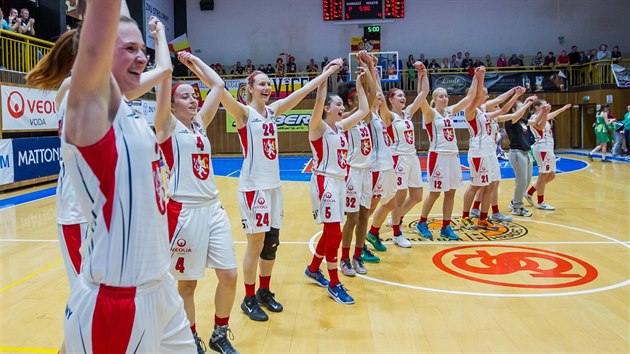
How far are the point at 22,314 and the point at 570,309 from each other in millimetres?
4933

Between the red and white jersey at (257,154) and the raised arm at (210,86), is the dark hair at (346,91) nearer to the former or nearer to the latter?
the red and white jersey at (257,154)

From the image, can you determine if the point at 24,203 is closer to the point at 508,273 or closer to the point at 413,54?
the point at 508,273

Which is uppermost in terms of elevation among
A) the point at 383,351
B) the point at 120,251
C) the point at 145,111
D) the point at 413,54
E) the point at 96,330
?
the point at 413,54

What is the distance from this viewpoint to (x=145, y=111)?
63.8ft

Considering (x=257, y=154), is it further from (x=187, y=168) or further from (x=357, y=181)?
(x=357, y=181)

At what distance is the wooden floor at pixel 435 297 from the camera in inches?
157

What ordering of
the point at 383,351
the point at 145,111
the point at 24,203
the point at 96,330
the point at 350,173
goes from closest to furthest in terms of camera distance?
the point at 96,330 < the point at 383,351 < the point at 350,173 < the point at 24,203 < the point at 145,111

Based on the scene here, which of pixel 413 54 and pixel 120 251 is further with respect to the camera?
pixel 413 54

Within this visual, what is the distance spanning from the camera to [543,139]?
9.92 m

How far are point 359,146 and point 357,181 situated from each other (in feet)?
1.39

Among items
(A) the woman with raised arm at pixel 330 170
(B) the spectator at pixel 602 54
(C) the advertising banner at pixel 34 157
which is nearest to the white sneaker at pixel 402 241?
(A) the woman with raised arm at pixel 330 170

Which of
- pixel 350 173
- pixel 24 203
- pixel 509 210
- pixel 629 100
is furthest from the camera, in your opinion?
pixel 629 100

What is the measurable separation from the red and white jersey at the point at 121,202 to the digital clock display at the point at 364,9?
83.0 feet

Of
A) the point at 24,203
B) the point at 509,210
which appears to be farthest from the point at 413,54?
the point at 24,203
